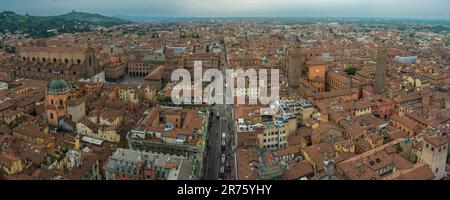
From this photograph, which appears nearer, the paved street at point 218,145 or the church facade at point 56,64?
the paved street at point 218,145

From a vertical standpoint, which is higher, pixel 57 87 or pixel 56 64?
pixel 56 64

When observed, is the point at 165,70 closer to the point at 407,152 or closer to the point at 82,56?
the point at 82,56

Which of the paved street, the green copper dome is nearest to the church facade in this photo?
the green copper dome

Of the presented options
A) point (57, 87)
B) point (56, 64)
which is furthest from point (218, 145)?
point (56, 64)

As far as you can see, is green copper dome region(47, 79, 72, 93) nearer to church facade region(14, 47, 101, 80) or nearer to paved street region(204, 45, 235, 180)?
paved street region(204, 45, 235, 180)

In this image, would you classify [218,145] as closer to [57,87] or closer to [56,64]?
[57,87]

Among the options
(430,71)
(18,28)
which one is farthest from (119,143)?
(18,28)

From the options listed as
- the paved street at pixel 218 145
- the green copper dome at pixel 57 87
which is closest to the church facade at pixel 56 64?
the green copper dome at pixel 57 87

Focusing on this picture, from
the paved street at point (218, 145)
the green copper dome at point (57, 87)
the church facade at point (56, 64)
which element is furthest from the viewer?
the church facade at point (56, 64)

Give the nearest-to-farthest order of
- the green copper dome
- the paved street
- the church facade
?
1. the paved street
2. the green copper dome
3. the church facade

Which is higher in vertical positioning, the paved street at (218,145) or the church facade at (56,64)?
the church facade at (56,64)

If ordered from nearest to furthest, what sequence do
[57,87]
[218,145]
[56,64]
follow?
[218,145] < [57,87] < [56,64]

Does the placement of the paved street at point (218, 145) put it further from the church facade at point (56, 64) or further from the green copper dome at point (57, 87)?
the church facade at point (56, 64)
